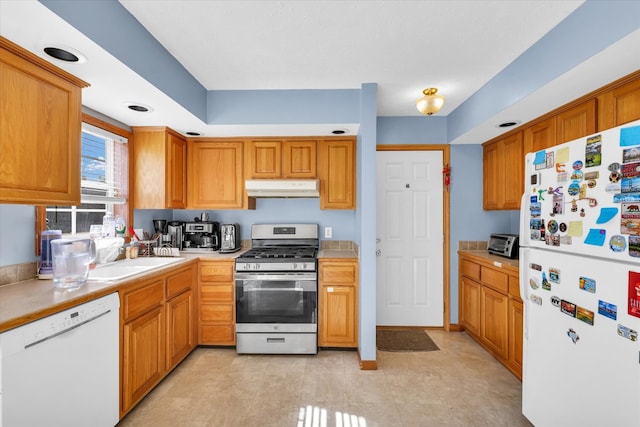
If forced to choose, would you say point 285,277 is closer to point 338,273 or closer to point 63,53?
point 338,273

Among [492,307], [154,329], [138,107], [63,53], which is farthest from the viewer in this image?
[492,307]

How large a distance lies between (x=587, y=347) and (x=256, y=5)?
2.43m

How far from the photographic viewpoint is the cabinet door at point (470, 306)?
126 inches

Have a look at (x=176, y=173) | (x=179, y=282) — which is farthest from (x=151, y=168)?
(x=179, y=282)

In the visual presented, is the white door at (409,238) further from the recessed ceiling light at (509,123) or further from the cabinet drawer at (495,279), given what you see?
the recessed ceiling light at (509,123)

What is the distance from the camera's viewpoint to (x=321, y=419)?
2.06 meters

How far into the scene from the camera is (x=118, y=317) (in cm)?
191

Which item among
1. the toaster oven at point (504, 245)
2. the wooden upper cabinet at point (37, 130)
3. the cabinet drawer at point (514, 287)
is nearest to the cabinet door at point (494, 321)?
the cabinet drawer at point (514, 287)

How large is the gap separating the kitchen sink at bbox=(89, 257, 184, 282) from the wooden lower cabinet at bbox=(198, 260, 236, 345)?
35 centimetres

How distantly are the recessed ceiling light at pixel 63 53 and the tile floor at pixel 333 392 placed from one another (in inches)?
87.3

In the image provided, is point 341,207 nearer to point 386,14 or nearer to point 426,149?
point 426,149

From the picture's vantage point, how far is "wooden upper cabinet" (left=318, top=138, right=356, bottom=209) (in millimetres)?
3330

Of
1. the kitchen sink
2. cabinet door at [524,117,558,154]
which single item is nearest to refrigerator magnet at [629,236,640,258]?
cabinet door at [524,117,558,154]

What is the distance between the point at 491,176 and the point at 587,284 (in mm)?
2193
